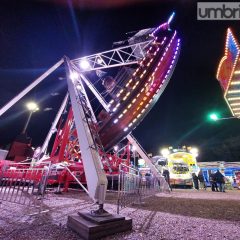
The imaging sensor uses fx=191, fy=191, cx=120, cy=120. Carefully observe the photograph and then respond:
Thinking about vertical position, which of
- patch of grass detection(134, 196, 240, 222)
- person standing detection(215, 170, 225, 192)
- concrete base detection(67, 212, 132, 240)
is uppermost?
person standing detection(215, 170, 225, 192)

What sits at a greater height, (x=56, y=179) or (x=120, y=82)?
(x=120, y=82)

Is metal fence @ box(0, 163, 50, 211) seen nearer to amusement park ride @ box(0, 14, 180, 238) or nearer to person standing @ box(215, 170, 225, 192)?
amusement park ride @ box(0, 14, 180, 238)

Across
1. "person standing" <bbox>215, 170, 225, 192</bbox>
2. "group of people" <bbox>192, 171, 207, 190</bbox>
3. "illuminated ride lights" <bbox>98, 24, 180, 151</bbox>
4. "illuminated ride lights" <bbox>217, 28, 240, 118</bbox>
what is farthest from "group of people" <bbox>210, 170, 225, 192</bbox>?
"illuminated ride lights" <bbox>217, 28, 240, 118</bbox>

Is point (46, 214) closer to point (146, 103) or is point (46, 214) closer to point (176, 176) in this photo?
point (146, 103)

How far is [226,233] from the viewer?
4.04m

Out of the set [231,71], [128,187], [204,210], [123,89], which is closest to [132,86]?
[123,89]

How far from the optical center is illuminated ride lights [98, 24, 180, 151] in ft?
27.8

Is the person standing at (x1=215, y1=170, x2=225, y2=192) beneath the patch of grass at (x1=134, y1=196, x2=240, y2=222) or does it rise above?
above

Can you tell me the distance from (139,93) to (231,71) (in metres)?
24.4

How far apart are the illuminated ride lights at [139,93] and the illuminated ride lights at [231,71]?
17.6 meters

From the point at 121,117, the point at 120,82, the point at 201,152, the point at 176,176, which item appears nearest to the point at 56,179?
the point at 121,117

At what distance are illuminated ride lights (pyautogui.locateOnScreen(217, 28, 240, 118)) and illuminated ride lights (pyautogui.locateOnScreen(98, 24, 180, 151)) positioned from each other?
1764 centimetres

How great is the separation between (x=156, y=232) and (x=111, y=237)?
105 centimetres

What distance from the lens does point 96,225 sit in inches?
144
